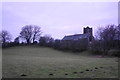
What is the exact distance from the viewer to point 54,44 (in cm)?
3597

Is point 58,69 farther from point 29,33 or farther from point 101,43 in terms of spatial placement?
point 29,33

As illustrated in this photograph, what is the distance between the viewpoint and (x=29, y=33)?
159 ft

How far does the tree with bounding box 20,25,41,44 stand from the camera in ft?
155

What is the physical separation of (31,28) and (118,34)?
29.9m

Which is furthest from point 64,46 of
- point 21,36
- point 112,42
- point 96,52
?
point 21,36

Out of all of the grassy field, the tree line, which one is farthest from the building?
the grassy field

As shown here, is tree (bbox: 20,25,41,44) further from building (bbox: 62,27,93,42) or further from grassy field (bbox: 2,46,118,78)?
grassy field (bbox: 2,46,118,78)

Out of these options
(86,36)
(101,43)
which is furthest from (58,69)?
(86,36)

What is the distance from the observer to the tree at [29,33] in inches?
1861

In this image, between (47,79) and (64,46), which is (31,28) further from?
(47,79)

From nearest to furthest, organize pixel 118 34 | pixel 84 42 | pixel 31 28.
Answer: pixel 118 34 < pixel 84 42 < pixel 31 28

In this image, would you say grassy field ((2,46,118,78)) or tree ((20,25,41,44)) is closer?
grassy field ((2,46,118,78))

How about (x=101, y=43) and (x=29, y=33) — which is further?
(x=29, y=33)

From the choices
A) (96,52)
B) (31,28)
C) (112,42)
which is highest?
(31,28)
